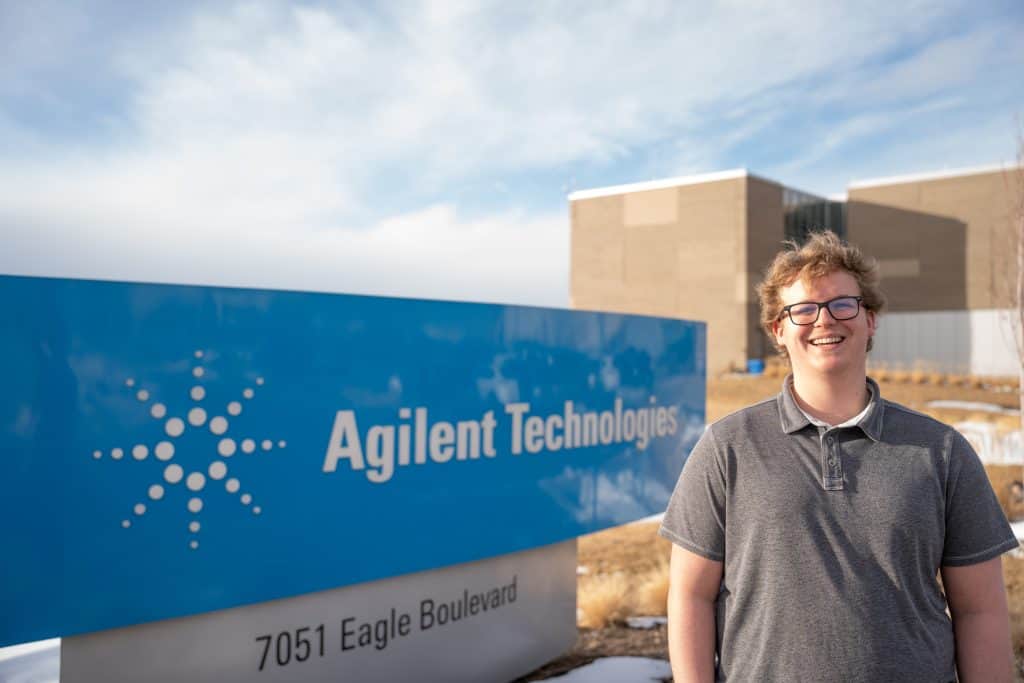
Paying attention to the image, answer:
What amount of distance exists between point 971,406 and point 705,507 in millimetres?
21232

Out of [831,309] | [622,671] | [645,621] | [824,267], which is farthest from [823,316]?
[645,621]

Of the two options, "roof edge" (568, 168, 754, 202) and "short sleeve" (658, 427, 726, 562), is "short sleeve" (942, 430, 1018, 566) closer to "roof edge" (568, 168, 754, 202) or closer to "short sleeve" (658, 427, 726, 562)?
"short sleeve" (658, 427, 726, 562)

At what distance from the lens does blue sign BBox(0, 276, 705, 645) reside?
2838 mm

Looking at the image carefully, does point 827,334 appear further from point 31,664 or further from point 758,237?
point 758,237

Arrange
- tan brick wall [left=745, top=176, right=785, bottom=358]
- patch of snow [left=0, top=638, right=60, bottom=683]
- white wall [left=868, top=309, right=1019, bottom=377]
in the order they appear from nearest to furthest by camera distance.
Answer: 1. patch of snow [left=0, top=638, right=60, bottom=683]
2. tan brick wall [left=745, top=176, right=785, bottom=358]
3. white wall [left=868, top=309, right=1019, bottom=377]

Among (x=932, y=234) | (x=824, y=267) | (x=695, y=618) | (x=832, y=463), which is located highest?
(x=932, y=234)

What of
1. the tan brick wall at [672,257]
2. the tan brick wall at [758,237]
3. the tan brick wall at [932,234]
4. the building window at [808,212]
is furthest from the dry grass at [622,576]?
the tan brick wall at [932,234]

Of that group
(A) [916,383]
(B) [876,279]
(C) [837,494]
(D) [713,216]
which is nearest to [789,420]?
(C) [837,494]

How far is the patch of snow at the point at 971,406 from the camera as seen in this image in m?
18.8

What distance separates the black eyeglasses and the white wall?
37053 mm

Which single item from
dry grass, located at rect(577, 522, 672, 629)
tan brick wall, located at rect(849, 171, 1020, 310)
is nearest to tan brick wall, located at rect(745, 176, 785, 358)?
tan brick wall, located at rect(849, 171, 1020, 310)

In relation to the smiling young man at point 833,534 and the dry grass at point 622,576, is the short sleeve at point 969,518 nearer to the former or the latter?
the smiling young man at point 833,534

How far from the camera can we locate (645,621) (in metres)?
5.64

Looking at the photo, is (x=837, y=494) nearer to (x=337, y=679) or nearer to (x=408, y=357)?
Result: (x=408, y=357)
